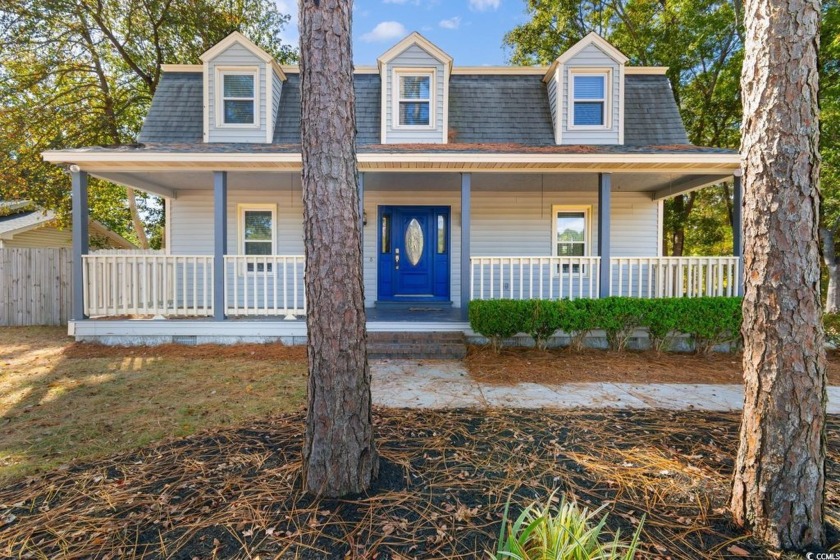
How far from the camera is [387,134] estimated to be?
8.01 meters

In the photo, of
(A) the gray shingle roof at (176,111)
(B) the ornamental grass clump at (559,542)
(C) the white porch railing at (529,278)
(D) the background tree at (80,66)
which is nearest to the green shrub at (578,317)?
(C) the white porch railing at (529,278)

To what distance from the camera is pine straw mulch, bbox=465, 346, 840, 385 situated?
480 centimetres

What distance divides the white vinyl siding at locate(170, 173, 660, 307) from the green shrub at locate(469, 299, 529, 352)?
8.91ft

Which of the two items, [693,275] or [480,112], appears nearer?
[693,275]

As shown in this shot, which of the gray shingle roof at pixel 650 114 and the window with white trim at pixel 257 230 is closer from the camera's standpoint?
the gray shingle roof at pixel 650 114

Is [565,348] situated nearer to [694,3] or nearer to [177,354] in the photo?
[177,354]

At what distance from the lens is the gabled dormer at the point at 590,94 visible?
7941 mm

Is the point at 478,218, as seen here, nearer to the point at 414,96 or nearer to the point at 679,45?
the point at 414,96

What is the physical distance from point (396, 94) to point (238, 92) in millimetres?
3343

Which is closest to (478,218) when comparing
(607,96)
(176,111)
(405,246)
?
(405,246)

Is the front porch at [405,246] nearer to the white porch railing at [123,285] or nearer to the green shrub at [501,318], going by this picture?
the white porch railing at [123,285]

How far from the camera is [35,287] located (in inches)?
321

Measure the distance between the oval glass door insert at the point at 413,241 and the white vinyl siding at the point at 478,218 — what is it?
1.62 ft

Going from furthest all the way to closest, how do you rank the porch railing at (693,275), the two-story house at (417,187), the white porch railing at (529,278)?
the white porch railing at (529,278) < the porch railing at (693,275) < the two-story house at (417,187)
